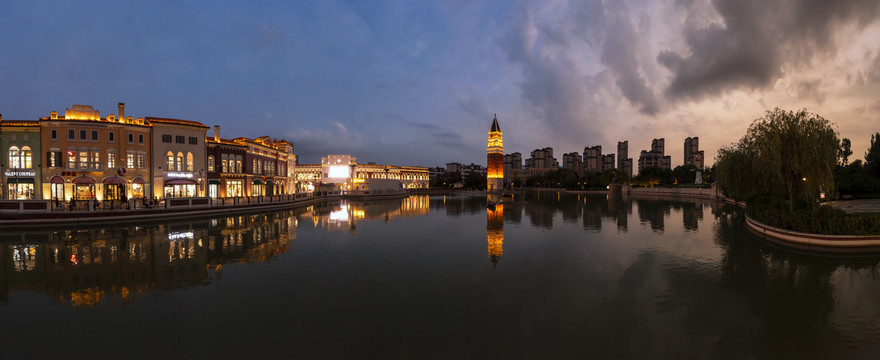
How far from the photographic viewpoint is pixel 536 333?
8609 mm

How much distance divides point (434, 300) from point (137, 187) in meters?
45.9

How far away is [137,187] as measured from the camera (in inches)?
1566

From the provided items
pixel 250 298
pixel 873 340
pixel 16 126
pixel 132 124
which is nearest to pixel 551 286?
pixel 873 340

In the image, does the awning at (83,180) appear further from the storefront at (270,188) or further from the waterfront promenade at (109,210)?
the storefront at (270,188)

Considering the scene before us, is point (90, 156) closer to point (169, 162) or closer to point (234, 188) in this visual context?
point (169, 162)

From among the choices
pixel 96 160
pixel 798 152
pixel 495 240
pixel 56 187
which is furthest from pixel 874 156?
pixel 56 187

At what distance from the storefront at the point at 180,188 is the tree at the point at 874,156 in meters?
86.1

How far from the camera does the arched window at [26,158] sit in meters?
36.4

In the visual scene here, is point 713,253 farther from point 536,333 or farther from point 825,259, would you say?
point 536,333

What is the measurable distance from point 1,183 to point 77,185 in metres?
7.21

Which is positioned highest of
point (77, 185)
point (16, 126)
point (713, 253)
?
point (16, 126)

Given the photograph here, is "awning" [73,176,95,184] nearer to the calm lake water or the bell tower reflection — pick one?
the calm lake water

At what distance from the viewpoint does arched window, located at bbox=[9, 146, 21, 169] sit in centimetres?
3631

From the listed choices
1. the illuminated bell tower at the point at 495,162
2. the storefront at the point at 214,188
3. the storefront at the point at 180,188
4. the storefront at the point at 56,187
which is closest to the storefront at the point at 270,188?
the storefront at the point at 214,188
